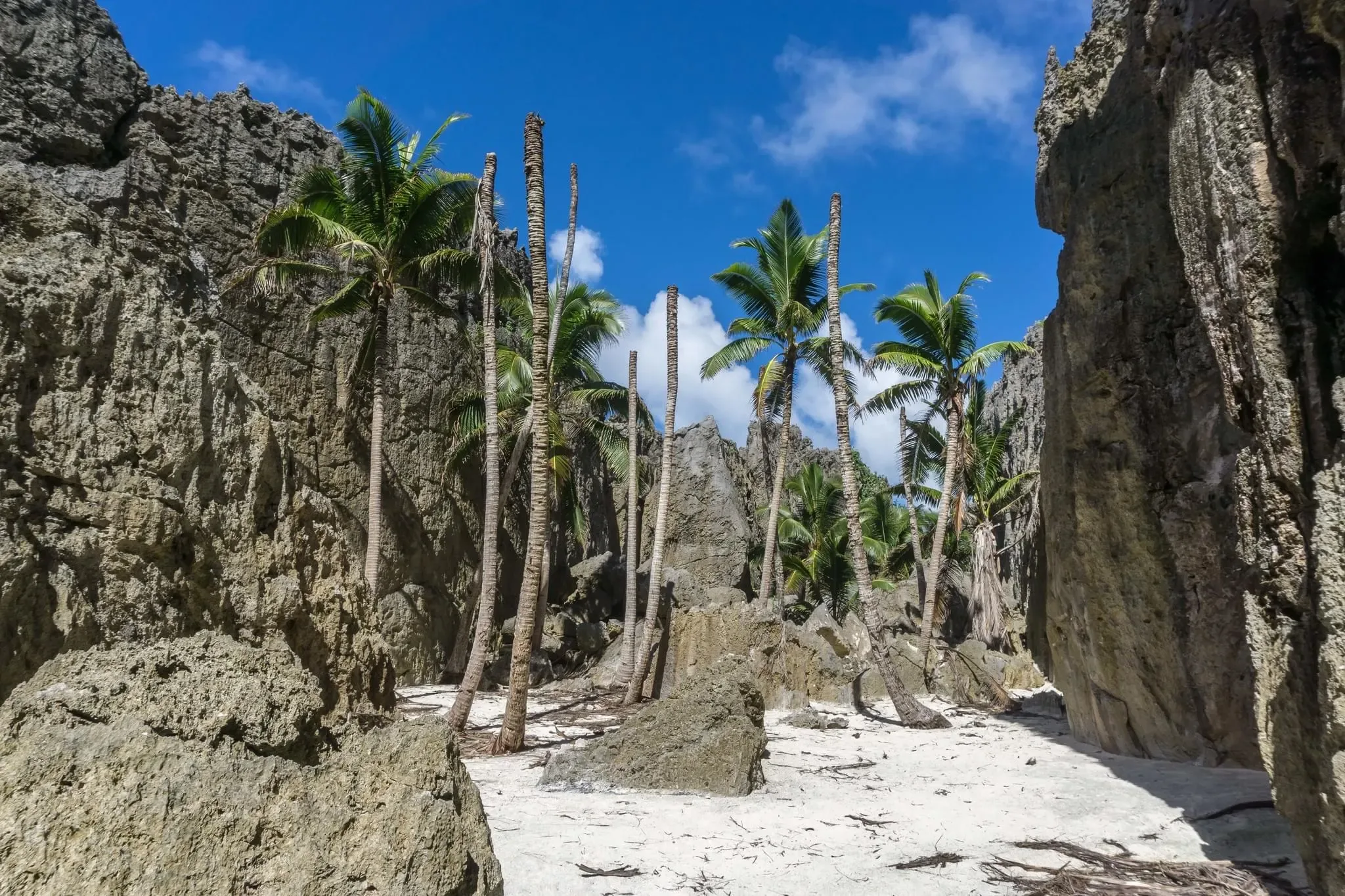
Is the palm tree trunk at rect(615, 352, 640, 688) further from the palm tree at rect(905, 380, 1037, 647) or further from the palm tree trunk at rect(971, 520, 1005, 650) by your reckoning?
the palm tree trunk at rect(971, 520, 1005, 650)

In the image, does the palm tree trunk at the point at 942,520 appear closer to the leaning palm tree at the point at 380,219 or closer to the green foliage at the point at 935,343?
the green foliage at the point at 935,343

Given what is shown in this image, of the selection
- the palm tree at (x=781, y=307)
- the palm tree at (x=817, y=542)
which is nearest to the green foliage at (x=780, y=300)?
the palm tree at (x=781, y=307)

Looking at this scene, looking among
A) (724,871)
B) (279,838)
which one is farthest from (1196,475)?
(279,838)

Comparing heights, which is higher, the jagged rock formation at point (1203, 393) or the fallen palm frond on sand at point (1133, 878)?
the jagged rock formation at point (1203, 393)

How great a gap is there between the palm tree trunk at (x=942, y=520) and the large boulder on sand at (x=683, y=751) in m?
8.64

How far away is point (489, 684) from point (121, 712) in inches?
605

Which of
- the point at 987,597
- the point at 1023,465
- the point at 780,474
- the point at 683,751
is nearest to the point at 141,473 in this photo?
the point at 683,751

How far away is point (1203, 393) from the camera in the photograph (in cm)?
780

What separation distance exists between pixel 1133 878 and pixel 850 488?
9.27 metres

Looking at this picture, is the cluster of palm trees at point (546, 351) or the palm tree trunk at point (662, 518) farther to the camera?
the palm tree trunk at point (662, 518)

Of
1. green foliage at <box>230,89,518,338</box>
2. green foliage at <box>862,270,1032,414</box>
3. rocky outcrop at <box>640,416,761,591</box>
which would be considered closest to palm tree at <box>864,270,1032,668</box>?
green foliage at <box>862,270,1032,414</box>

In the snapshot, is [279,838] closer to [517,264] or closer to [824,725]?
[824,725]

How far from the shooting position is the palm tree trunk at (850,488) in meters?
13.0

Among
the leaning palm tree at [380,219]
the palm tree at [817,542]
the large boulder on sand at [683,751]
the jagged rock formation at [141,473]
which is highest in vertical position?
the leaning palm tree at [380,219]
